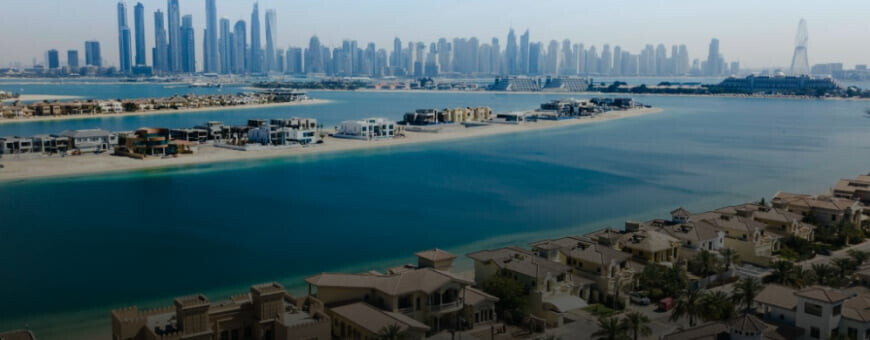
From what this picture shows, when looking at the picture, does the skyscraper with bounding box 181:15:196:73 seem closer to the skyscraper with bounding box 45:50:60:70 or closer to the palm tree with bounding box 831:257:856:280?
the skyscraper with bounding box 45:50:60:70

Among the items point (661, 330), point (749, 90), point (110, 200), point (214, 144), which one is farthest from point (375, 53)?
point (661, 330)

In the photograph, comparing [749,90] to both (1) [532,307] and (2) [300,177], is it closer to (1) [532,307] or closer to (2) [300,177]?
(2) [300,177]

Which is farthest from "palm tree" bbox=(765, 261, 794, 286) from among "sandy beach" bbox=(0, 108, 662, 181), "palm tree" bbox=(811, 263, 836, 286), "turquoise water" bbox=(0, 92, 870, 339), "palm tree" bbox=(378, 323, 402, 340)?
"sandy beach" bbox=(0, 108, 662, 181)

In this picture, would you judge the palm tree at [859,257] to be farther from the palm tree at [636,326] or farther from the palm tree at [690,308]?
the palm tree at [636,326]

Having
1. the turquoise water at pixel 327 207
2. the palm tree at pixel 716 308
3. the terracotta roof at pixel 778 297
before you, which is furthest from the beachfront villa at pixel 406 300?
the terracotta roof at pixel 778 297

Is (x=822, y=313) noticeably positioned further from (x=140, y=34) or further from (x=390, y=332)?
(x=140, y=34)

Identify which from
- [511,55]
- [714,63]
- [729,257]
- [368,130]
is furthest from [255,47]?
[729,257]
